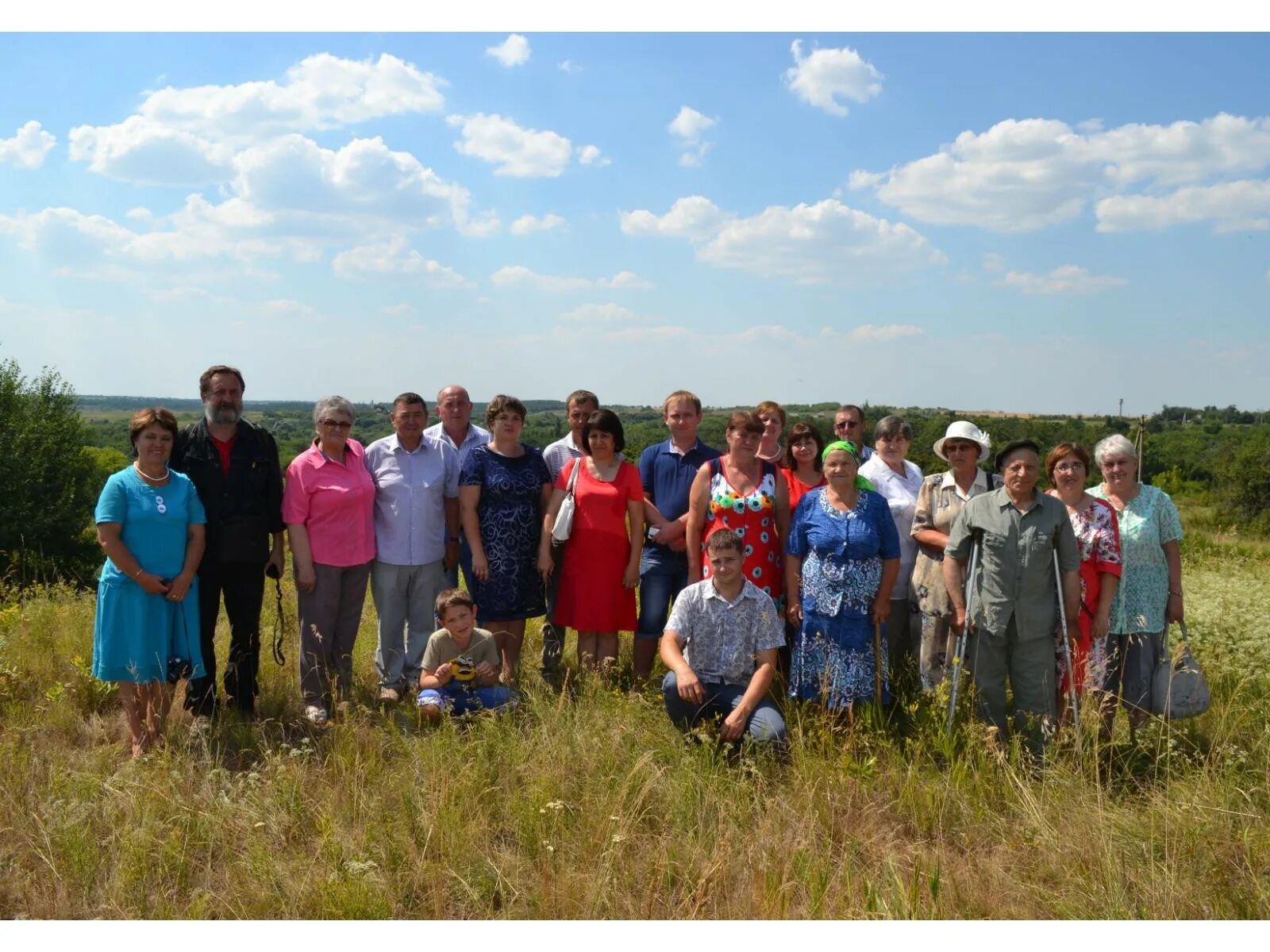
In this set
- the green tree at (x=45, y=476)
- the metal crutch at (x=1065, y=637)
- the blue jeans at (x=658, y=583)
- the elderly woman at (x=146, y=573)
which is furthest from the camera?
the green tree at (x=45, y=476)

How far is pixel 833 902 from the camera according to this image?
3447 mm

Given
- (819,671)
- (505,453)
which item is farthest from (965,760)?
(505,453)

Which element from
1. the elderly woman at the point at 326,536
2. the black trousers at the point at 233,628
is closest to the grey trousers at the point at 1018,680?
the elderly woman at the point at 326,536

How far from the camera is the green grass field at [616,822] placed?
3.49m

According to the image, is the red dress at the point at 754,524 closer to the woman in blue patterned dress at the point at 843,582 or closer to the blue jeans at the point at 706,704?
the woman in blue patterned dress at the point at 843,582

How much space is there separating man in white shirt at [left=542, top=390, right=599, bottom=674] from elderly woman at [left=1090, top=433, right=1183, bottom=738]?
3.29 m

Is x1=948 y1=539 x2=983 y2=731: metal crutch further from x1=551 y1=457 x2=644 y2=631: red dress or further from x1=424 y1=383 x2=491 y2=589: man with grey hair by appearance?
x1=424 y1=383 x2=491 y2=589: man with grey hair

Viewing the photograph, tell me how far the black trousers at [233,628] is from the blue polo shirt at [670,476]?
2556 millimetres

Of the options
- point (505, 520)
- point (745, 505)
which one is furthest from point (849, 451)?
point (505, 520)

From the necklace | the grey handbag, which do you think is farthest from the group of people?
the grey handbag

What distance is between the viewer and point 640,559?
231 inches

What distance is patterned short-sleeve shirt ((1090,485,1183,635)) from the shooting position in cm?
497

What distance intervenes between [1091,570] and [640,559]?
2.66 m

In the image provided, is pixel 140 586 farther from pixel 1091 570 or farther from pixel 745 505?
pixel 1091 570
